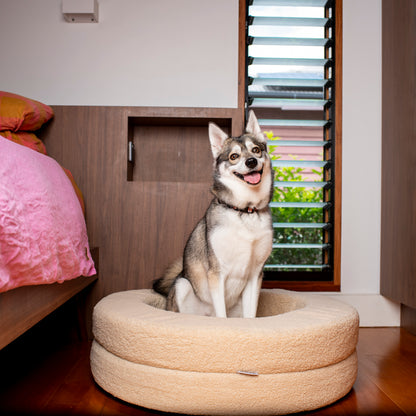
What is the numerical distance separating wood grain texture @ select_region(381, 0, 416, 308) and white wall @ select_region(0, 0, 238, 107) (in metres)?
0.93

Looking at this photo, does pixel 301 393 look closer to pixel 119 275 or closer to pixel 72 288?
pixel 72 288

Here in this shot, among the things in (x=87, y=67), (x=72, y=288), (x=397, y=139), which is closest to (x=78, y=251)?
(x=72, y=288)

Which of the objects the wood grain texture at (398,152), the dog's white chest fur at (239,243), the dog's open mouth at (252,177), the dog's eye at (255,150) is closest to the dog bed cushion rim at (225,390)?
the dog's white chest fur at (239,243)

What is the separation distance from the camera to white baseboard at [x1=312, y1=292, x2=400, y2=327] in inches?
101

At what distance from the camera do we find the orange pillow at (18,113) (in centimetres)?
193

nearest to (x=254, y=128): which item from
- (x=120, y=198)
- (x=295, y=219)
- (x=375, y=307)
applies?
(x=120, y=198)

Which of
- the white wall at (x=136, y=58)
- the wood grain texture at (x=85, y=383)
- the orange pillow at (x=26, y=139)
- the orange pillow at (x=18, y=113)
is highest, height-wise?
the white wall at (x=136, y=58)

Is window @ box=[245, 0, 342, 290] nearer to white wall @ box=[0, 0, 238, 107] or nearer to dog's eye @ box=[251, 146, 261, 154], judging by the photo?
white wall @ box=[0, 0, 238, 107]

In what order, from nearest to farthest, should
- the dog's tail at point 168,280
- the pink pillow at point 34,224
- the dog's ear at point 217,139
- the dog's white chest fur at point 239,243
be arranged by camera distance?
1. the pink pillow at point 34,224
2. the dog's white chest fur at point 239,243
3. the dog's ear at point 217,139
4. the dog's tail at point 168,280

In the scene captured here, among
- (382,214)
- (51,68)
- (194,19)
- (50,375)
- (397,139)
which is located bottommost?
(50,375)

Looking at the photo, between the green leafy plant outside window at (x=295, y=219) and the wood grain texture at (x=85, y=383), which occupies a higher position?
the green leafy plant outside window at (x=295, y=219)

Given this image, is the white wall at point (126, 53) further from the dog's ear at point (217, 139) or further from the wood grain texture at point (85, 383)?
the wood grain texture at point (85, 383)

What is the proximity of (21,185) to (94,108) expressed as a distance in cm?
123

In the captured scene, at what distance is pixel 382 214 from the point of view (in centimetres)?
260
